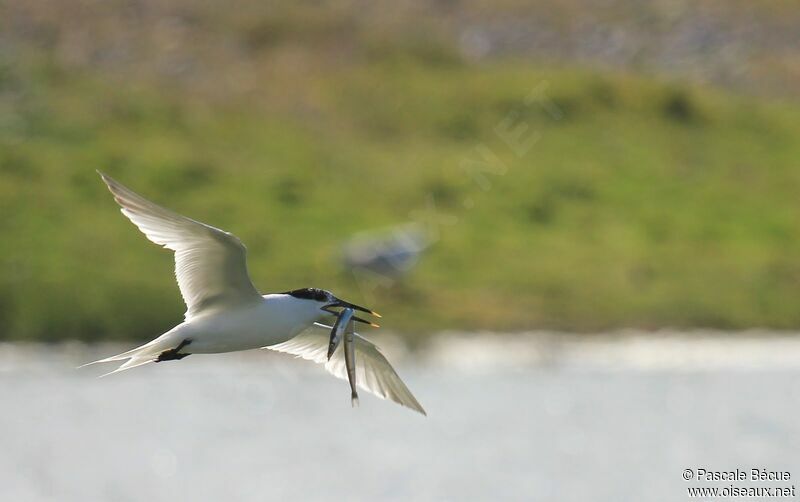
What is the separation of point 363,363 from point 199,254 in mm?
1595

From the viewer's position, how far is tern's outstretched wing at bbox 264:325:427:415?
10328 mm

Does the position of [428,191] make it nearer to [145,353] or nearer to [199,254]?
[199,254]

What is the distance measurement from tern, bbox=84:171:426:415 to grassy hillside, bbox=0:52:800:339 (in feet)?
44.1

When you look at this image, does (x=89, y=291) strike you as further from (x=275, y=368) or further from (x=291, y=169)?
(x=291, y=169)

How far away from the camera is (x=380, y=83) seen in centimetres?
3294

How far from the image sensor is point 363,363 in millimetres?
10508

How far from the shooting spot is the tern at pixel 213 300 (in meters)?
9.13

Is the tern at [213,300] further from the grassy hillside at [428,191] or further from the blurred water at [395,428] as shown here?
the grassy hillside at [428,191]

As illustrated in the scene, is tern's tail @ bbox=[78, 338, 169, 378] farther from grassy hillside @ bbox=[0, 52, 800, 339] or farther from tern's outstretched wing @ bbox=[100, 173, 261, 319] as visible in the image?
grassy hillside @ bbox=[0, 52, 800, 339]

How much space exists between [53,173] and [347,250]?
5.82 meters

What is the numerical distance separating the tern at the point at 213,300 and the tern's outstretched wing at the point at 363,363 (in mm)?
875

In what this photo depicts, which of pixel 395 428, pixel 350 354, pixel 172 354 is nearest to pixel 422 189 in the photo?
pixel 395 428

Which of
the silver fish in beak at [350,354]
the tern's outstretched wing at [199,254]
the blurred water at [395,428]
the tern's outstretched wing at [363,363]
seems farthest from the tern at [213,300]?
the blurred water at [395,428]

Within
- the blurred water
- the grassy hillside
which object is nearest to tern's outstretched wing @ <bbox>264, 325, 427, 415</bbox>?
the blurred water
